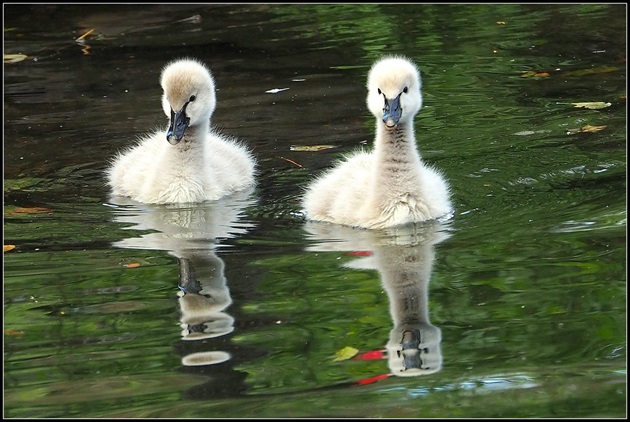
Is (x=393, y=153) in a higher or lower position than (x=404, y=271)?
higher

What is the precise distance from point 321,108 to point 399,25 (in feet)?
11.1

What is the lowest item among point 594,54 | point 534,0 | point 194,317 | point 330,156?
point 194,317

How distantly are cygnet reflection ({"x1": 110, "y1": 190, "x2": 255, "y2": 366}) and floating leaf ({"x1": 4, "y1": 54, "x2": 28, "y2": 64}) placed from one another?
469cm

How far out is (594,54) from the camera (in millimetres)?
11125

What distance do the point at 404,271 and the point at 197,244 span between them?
136cm

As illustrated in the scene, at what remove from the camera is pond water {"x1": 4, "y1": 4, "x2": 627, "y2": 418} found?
485 centimetres

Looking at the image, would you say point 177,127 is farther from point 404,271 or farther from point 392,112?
point 404,271

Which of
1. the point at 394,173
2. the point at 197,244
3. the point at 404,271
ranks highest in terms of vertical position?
the point at 394,173

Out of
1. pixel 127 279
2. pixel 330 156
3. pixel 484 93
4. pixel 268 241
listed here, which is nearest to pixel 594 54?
pixel 484 93

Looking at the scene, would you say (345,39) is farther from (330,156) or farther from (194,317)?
(194,317)

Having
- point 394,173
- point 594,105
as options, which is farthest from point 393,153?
point 594,105

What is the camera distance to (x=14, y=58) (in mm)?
12695

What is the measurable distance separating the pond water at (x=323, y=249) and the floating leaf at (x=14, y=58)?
0.04 meters

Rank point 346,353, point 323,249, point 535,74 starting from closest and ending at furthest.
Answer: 1. point 346,353
2. point 323,249
3. point 535,74
